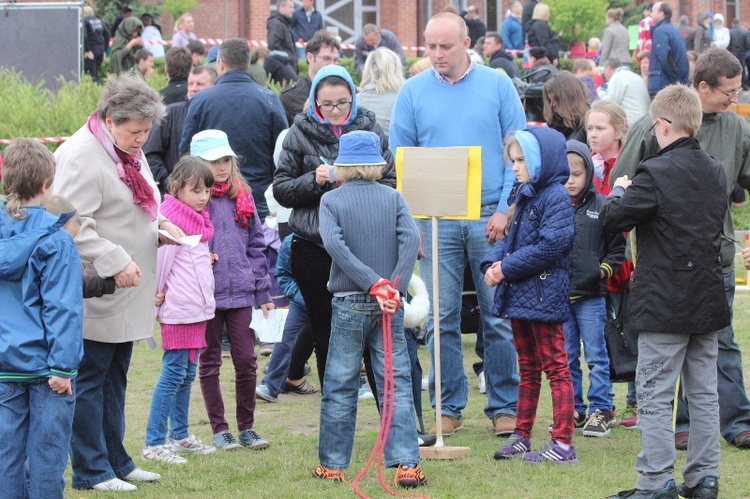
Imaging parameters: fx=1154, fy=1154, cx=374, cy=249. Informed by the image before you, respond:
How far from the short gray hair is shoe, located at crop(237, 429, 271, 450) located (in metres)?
2.19

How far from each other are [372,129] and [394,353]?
4.63ft

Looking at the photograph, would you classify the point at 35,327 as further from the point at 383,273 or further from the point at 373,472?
the point at 373,472

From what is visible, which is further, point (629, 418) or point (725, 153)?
point (629, 418)

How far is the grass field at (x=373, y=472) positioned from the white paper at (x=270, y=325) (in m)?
0.63

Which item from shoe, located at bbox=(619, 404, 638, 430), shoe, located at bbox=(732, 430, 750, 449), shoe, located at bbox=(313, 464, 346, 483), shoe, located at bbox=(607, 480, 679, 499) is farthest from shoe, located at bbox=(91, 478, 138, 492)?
shoe, located at bbox=(732, 430, 750, 449)

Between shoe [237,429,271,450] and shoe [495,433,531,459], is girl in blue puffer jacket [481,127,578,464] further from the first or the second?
shoe [237,429,271,450]

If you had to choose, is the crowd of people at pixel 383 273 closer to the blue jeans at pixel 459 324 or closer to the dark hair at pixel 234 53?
the blue jeans at pixel 459 324

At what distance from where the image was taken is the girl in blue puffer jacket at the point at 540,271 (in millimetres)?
6539

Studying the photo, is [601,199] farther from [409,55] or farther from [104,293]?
[409,55]

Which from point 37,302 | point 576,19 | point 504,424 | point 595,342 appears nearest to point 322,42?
point 595,342

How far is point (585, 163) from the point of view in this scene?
7.32 metres

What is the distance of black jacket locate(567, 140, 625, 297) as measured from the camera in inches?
289

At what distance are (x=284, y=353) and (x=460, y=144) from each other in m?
2.28

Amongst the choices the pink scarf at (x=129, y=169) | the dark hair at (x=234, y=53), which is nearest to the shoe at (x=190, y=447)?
the pink scarf at (x=129, y=169)
